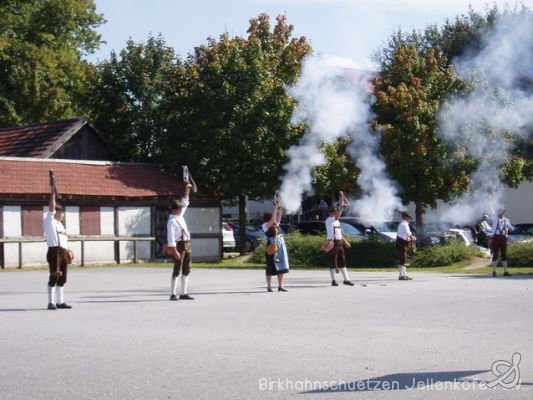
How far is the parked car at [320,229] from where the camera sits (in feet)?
136

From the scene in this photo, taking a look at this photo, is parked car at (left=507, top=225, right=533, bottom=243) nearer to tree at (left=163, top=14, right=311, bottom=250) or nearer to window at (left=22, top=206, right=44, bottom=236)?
tree at (left=163, top=14, right=311, bottom=250)

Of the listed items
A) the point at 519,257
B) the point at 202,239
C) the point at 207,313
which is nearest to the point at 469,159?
the point at 519,257

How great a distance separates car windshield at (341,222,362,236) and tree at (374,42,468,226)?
15.9ft

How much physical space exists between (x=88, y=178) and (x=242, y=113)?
260 inches

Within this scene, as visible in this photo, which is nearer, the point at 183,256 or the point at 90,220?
the point at 183,256

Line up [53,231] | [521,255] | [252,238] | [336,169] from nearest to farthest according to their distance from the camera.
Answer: [53,231] → [521,255] → [336,169] → [252,238]

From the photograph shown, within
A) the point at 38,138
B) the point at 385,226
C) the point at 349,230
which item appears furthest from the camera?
the point at 385,226

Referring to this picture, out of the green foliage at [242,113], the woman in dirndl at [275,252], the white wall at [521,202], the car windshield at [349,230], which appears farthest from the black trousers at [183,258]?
the white wall at [521,202]

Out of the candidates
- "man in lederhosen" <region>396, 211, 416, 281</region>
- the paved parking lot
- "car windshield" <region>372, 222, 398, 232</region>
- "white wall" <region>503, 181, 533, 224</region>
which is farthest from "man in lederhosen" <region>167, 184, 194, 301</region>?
"white wall" <region>503, 181, 533, 224</region>

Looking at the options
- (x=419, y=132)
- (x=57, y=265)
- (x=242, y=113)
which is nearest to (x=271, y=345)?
(x=57, y=265)

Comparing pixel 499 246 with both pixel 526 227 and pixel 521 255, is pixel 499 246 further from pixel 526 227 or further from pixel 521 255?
pixel 526 227

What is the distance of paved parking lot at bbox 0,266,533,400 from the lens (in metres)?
9.22

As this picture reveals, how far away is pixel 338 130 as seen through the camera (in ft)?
117

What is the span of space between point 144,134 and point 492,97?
17.5 meters
